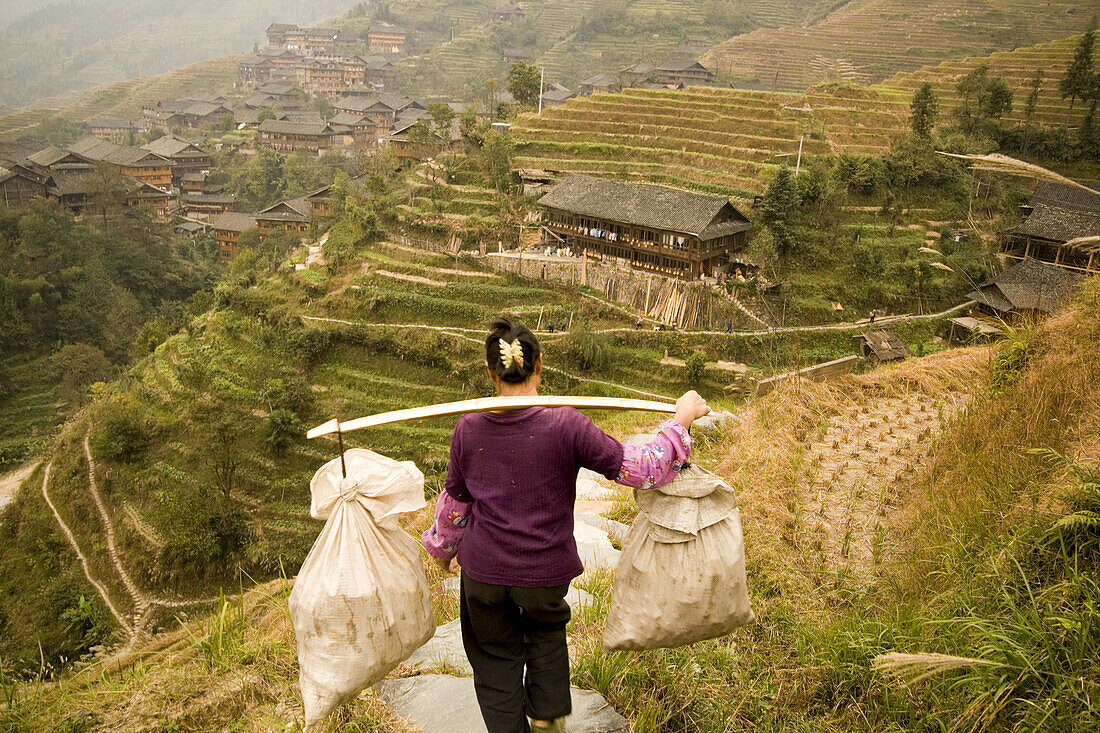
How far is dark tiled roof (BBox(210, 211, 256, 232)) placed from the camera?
3397 centimetres

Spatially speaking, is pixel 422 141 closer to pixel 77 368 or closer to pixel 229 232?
pixel 229 232

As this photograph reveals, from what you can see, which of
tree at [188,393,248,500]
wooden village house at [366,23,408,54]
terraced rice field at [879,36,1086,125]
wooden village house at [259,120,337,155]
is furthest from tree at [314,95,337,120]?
tree at [188,393,248,500]

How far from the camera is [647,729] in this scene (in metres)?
2.47

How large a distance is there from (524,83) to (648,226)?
1497 cm

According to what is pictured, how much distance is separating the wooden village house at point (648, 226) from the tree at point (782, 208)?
68 centimetres

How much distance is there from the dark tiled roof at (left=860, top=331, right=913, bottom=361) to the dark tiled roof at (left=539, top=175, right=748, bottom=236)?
4.92 m

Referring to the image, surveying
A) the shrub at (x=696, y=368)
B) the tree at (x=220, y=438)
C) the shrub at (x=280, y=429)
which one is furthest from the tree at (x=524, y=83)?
the tree at (x=220, y=438)

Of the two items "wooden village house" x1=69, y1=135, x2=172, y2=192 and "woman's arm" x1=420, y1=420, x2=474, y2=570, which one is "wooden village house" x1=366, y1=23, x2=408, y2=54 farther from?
"woman's arm" x1=420, y1=420, x2=474, y2=570

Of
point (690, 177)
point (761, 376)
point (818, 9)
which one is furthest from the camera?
point (818, 9)

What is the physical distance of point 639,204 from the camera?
19.1 m

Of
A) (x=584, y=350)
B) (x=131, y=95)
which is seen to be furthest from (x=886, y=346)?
(x=131, y=95)

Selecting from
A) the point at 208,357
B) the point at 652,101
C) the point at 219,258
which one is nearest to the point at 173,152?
the point at 219,258

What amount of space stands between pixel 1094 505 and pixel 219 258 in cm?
3713

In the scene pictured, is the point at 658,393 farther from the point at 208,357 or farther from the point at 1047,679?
the point at 1047,679
